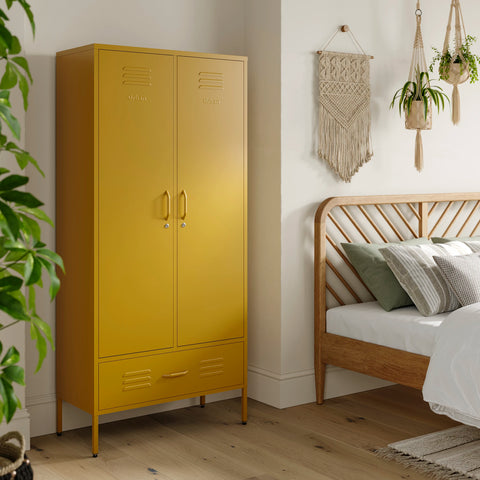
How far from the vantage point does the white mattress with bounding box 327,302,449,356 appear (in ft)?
10.5

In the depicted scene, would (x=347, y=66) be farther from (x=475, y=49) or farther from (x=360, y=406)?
(x=360, y=406)

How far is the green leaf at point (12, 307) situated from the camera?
153 centimetres

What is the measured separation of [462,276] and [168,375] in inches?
55.2

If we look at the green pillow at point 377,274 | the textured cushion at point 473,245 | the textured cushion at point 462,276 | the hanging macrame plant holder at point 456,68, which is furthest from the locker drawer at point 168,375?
the hanging macrame plant holder at point 456,68

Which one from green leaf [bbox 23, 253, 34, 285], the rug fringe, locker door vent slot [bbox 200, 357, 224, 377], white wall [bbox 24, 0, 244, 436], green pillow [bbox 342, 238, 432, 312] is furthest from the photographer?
green pillow [bbox 342, 238, 432, 312]

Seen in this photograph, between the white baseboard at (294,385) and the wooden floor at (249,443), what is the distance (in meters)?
0.05

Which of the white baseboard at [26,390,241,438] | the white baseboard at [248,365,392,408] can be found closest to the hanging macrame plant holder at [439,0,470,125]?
the white baseboard at [248,365,392,408]

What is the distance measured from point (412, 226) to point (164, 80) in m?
1.77

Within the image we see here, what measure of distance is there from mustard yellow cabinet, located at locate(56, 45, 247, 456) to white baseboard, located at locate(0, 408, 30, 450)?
201 mm

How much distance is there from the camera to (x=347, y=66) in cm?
378

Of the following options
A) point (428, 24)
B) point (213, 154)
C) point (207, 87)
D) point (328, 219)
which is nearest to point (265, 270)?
point (328, 219)

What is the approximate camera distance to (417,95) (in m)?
3.87

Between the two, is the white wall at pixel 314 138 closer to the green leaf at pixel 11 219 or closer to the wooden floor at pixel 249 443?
the wooden floor at pixel 249 443

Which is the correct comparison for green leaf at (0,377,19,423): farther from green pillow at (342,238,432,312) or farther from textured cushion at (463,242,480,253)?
textured cushion at (463,242,480,253)
